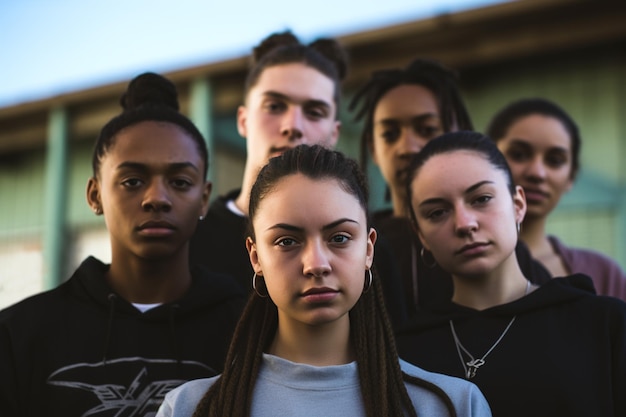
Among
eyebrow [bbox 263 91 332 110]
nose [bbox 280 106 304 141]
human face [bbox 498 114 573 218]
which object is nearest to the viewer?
nose [bbox 280 106 304 141]

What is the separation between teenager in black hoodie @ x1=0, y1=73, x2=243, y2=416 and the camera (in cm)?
247

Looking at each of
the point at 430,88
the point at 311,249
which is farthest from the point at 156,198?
the point at 430,88

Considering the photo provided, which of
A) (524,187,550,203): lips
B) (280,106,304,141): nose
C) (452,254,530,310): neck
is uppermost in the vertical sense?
(280,106,304,141): nose

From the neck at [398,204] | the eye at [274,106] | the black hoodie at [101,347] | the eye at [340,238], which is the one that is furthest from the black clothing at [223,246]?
the eye at [340,238]

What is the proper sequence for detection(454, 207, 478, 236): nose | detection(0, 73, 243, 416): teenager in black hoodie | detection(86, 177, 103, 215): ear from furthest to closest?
detection(86, 177, 103, 215): ear, detection(454, 207, 478, 236): nose, detection(0, 73, 243, 416): teenager in black hoodie

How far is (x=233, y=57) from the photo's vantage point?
23.1 feet

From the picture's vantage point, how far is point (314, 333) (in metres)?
2.25

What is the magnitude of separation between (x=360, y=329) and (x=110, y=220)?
40.2 inches

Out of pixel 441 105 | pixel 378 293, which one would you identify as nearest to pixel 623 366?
pixel 378 293

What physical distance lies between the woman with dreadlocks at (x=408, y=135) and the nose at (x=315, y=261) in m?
0.97

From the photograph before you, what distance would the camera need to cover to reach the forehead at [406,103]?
3602 mm

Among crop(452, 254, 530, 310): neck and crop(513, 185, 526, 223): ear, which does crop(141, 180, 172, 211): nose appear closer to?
crop(452, 254, 530, 310): neck

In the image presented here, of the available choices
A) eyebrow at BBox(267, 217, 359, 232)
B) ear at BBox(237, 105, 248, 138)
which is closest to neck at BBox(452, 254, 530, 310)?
eyebrow at BBox(267, 217, 359, 232)

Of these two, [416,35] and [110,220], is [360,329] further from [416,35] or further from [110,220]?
[416,35]
